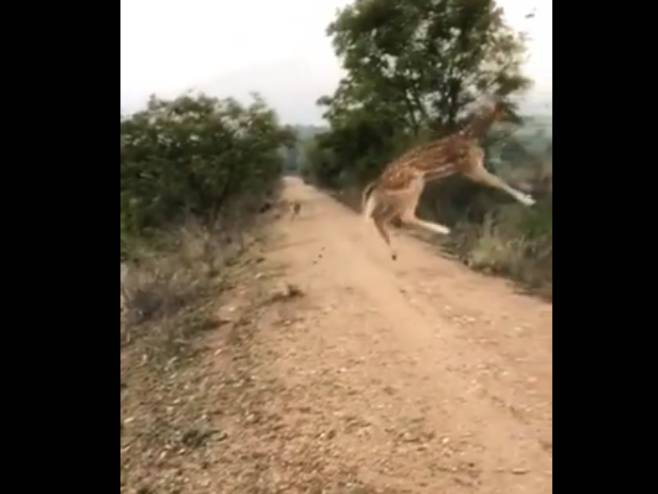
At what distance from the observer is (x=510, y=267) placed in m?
1.39

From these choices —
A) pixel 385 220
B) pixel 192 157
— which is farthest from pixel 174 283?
pixel 385 220

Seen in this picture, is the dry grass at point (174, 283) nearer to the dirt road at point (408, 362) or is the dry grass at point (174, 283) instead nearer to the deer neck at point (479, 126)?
the dirt road at point (408, 362)

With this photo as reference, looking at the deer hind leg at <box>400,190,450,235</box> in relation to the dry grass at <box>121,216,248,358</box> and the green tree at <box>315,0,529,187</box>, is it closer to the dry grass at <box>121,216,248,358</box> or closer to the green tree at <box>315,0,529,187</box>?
the green tree at <box>315,0,529,187</box>

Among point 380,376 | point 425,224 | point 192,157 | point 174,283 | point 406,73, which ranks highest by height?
point 406,73

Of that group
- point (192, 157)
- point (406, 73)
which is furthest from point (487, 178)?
point (192, 157)

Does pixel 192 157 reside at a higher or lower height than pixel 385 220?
higher

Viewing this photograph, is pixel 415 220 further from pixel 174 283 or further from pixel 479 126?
pixel 174 283

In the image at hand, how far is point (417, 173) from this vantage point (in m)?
1.41

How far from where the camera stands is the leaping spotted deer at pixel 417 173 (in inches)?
54.9

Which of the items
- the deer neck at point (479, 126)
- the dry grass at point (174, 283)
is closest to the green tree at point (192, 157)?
the dry grass at point (174, 283)

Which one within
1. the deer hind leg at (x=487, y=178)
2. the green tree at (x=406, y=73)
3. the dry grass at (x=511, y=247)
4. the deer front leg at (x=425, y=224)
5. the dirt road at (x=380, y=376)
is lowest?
the dirt road at (x=380, y=376)

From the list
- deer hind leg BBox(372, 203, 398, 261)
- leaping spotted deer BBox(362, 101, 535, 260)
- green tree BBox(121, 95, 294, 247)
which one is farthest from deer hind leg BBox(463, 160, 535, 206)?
green tree BBox(121, 95, 294, 247)
